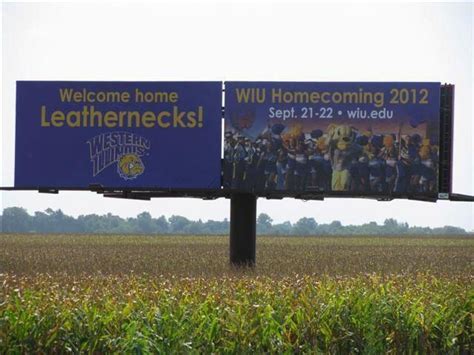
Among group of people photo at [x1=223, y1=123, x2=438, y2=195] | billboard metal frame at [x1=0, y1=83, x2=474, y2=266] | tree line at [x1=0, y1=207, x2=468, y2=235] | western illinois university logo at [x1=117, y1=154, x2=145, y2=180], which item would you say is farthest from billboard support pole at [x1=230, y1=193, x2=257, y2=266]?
tree line at [x1=0, y1=207, x2=468, y2=235]

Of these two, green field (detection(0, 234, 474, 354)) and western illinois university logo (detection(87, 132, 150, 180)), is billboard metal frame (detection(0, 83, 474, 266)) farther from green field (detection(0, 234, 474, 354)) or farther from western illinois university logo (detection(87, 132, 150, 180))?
green field (detection(0, 234, 474, 354))

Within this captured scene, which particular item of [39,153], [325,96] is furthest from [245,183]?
[39,153]

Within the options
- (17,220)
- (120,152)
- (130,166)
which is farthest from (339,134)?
(17,220)

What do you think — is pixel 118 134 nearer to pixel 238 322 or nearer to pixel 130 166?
pixel 130 166

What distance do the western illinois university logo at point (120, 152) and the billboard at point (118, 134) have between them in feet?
0.08

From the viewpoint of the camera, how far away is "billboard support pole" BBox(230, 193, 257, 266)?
21.3 m

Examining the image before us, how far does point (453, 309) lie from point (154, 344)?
4238 mm

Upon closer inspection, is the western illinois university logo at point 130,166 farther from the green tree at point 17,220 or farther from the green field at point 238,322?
the green tree at point 17,220

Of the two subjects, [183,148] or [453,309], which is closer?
[453,309]

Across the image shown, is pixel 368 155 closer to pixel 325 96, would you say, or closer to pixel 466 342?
pixel 325 96

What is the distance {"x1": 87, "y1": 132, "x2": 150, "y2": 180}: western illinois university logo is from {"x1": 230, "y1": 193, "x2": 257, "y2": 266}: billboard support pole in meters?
2.66

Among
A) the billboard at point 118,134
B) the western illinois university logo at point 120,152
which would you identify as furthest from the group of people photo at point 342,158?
the western illinois university logo at point 120,152

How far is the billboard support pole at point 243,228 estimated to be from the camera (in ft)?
69.9

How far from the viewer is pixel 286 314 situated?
421 inches
